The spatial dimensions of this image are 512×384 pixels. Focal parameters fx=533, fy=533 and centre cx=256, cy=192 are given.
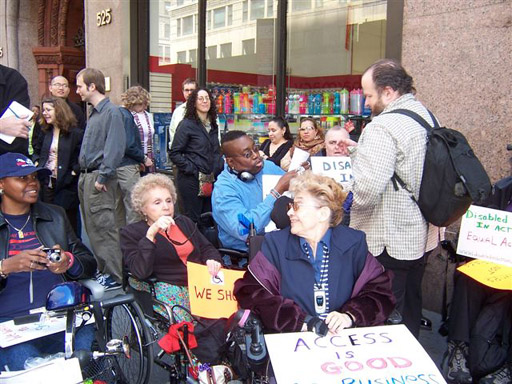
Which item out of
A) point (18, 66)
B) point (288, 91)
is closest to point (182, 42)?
point (288, 91)

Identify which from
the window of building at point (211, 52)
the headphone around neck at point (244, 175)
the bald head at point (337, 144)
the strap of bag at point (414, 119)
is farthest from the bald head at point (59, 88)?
the strap of bag at point (414, 119)

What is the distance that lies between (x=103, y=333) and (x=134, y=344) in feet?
1.14

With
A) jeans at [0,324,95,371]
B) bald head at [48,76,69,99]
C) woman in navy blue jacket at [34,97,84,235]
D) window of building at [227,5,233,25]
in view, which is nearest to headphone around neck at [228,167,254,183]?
jeans at [0,324,95,371]

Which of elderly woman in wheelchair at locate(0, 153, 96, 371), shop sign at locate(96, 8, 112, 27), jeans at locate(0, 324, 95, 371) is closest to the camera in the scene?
jeans at locate(0, 324, 95, 371)

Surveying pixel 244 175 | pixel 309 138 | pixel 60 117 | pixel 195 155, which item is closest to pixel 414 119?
pixel 244 175

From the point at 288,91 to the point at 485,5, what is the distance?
333 cm

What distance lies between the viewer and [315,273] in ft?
8.10

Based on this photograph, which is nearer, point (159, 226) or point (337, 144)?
point (159, 226)

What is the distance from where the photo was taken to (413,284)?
3299 mm

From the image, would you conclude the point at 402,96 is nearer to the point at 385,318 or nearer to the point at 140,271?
the point at 385,318

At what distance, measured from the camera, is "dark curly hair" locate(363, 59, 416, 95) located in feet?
9.97

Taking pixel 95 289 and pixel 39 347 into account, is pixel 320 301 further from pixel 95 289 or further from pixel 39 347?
pixel 39 347

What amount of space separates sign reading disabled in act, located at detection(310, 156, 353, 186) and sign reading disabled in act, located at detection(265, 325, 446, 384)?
4.74 feet

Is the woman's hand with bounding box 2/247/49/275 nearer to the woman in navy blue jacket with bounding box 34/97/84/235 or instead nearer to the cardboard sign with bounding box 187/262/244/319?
the cardboard sign with bounding box 187/262/244/319
